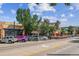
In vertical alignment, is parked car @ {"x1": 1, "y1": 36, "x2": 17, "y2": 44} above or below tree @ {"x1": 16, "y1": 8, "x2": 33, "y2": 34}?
below

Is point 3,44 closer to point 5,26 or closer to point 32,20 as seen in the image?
point 32,20

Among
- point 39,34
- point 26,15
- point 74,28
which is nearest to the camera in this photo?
point 74,28

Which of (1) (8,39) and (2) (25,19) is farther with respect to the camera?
(1) (8,39)

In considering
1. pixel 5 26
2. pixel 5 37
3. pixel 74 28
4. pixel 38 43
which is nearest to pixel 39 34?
pixel 38 43

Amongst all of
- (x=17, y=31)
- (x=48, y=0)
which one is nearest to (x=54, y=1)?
(x=48, y=0)

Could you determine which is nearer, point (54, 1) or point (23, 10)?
point (54, 1)

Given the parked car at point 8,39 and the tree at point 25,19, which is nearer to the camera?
the tree at point 25,19

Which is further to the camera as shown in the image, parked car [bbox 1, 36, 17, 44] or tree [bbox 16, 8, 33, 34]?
parked car [bbox 1, 36, 17, 44]

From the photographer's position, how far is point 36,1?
71.9 feet

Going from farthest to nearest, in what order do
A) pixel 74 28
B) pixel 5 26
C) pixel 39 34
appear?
pixel 5 26
pixel 39 34
pixel 74 28

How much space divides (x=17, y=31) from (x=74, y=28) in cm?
1100

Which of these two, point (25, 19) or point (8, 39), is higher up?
point (25, 19)

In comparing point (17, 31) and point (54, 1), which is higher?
point (54, 1)

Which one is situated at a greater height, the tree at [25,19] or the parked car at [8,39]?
the tree at [25,19]
